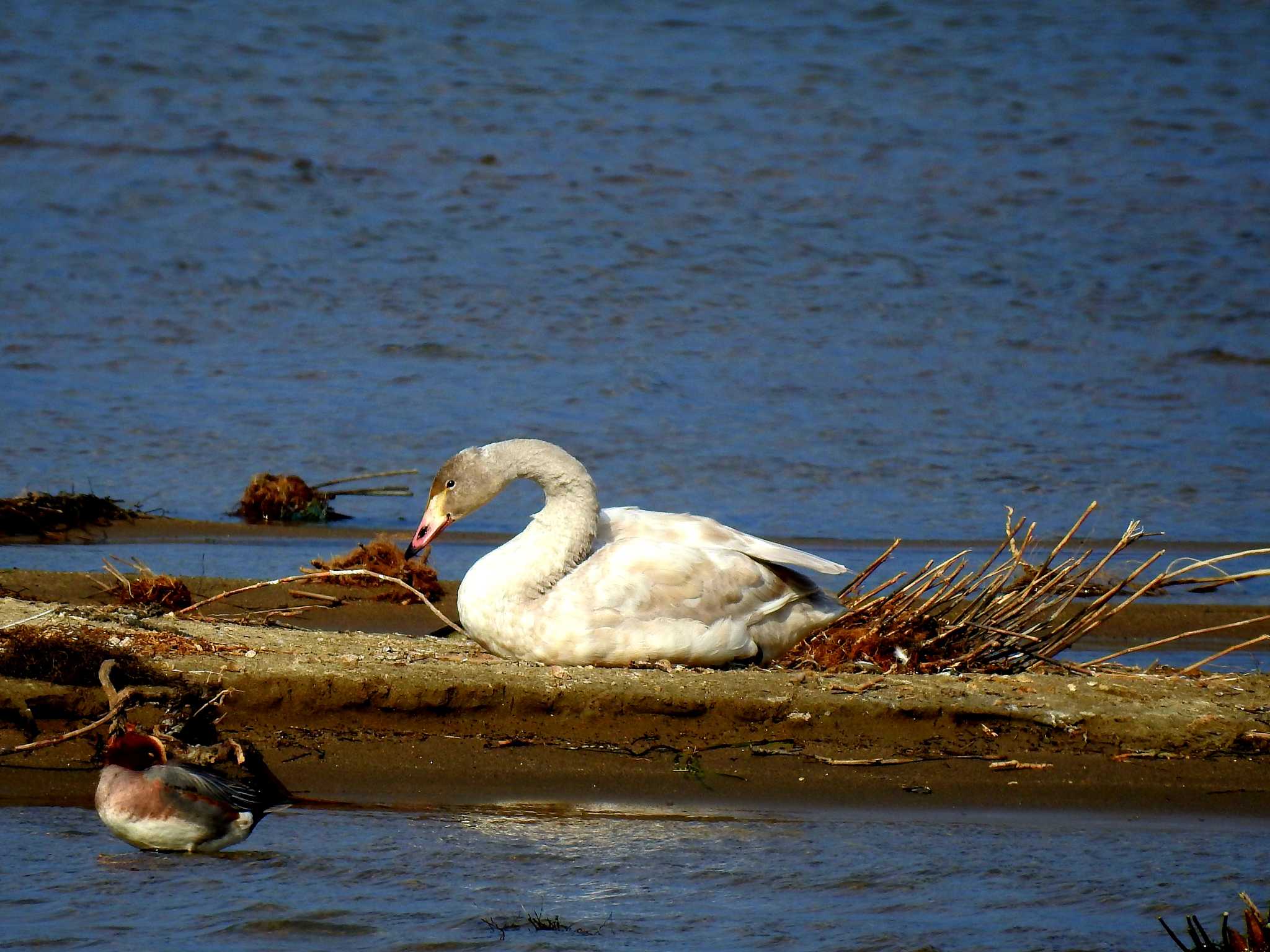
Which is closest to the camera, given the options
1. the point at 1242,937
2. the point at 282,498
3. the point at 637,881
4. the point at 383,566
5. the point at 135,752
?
the point at 1242,937

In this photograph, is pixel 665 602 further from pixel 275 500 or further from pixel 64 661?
pixel 275 500

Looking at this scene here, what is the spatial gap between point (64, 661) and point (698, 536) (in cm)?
242

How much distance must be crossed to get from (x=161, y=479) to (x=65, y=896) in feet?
23.8

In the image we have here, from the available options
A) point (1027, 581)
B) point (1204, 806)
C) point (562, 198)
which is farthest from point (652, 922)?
point (562, 198)

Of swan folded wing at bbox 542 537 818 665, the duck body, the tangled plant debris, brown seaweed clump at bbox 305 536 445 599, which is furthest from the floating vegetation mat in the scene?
the tangled plant debris

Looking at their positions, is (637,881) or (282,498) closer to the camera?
(637,881)

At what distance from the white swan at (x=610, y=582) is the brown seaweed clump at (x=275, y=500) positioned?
12.8ft

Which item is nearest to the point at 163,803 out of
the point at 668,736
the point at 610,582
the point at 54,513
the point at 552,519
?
the point at 668,736

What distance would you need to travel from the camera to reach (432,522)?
7066mm

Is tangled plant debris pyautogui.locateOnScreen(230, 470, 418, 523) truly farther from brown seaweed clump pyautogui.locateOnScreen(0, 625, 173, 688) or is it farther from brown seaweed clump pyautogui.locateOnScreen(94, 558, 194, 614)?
brown seaweed clump pyautogui.locateOnScreen(0, 625, 173, 688)

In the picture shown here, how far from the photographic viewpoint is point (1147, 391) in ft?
46.9

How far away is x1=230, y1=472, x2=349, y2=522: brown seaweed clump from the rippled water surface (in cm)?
570

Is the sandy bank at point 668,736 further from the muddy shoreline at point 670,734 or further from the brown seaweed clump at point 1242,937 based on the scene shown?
the brown seaweed clump at point 1242,937

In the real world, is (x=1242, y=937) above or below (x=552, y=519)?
below
